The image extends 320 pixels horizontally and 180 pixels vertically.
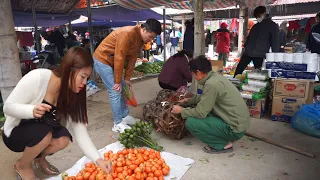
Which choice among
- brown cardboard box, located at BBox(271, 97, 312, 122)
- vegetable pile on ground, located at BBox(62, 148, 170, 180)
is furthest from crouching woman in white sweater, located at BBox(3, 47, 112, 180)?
brown cardboard box, located at BBox(271, 97, 312, 122)

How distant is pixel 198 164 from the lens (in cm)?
292

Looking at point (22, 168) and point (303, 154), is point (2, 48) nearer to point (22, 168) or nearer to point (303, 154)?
point (22, 168)

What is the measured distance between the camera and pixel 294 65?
4.06 metres

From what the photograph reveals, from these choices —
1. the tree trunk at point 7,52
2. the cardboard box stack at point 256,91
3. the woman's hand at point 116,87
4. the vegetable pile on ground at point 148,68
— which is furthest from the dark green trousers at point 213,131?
the vegetable pile on ground at point 148,68

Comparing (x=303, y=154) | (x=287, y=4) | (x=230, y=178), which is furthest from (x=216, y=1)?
(x=230, y=178)

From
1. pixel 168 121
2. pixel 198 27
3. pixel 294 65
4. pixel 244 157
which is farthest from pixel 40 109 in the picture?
pixel 294 65

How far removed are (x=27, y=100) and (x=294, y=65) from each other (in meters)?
3.83

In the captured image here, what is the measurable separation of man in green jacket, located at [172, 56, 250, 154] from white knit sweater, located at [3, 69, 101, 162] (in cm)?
137

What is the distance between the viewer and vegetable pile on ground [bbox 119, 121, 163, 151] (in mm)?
3139

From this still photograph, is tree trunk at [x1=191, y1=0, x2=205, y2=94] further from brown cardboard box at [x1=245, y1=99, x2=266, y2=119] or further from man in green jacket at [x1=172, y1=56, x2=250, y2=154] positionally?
man in green jacket at [x1=172, y1=56, x2=250, y2=154]

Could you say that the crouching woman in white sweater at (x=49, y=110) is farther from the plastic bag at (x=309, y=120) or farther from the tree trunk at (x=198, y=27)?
the tree trunk at (x=198, y=27)

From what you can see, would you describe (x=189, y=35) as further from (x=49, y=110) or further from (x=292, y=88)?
(x=49, y=110)

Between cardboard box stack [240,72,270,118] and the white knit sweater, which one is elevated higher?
the white knit sweater

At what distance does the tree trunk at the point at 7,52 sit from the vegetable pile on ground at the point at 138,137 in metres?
1.68
